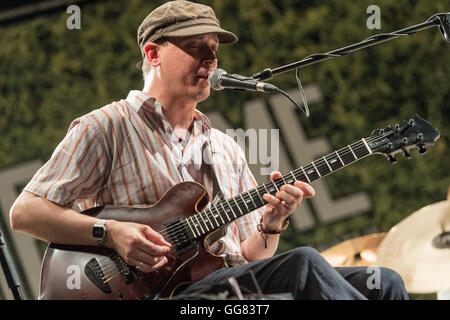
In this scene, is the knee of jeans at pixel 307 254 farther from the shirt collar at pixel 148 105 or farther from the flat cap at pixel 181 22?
the flat cap at pixel 181 22

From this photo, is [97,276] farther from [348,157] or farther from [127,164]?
[348,157]

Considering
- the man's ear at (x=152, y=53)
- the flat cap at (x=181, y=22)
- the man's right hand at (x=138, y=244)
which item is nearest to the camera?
the man's right hand at (x=138, y=244)

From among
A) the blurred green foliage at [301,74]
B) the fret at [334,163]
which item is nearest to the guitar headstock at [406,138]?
the fret at [334,163]

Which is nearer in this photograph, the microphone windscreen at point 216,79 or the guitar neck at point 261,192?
the microphone windscreen at point 216,79

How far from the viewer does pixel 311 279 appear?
1854 mm

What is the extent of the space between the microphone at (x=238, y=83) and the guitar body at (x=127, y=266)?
41 centimetres

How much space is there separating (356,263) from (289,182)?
1268 millimetres

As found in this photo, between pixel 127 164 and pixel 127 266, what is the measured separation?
1.38 feet

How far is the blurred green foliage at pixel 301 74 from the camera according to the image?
3.67 m

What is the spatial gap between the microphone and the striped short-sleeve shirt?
464mm

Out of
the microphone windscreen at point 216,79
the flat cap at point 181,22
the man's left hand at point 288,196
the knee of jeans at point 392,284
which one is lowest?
the knee of jeans at point 392,284

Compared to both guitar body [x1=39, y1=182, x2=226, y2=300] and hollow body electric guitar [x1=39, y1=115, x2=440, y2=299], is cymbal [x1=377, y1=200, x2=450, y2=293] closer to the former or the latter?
hollow body electric guitar [x1=39, y1=115, x2=440, y2=299]

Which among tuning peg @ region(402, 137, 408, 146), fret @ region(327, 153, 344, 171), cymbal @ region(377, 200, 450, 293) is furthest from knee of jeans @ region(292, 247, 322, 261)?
cymbal @ region(377, 200, 450, 293)

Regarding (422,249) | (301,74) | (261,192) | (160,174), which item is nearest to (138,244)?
(160,174)
